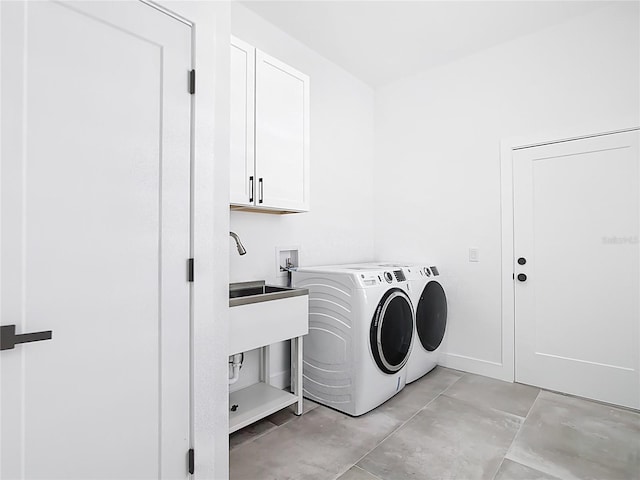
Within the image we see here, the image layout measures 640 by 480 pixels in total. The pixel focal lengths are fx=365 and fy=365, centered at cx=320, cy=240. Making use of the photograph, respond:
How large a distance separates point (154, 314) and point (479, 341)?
2.75 meters

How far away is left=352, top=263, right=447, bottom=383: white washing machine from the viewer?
286 centimetres

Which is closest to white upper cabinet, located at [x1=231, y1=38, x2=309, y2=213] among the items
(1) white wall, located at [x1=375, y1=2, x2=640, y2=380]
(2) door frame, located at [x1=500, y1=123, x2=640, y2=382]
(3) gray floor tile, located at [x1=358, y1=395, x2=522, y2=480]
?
(1) white wall, located at [x1=375, y1=2, x2=640, y2=380]

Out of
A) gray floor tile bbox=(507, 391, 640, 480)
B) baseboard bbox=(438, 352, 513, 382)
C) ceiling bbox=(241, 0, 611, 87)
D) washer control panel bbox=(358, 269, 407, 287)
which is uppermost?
ceiling bbox=(241, 0, 611, 87)

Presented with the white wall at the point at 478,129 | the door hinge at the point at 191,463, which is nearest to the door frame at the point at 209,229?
the door hinge at the point at 191,463

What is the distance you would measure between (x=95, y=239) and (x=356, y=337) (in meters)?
1.60

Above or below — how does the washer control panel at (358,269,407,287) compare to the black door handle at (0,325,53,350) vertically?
above

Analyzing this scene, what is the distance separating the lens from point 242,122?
6.94ft

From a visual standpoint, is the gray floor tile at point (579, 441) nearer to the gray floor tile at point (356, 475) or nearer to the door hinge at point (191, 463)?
the gray floor tile at point (356, 475)

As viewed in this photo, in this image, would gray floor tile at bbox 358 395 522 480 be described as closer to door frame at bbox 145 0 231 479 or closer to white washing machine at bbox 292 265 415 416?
white washing machine at bbox 292 265 415 416

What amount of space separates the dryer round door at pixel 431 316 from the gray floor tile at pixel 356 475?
1322 mm

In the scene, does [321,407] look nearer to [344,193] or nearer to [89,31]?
[344,193]

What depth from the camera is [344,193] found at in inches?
137

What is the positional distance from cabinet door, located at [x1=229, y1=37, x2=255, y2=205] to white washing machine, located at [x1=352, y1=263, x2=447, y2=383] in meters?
1.25

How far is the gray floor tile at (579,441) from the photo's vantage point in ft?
5.97
